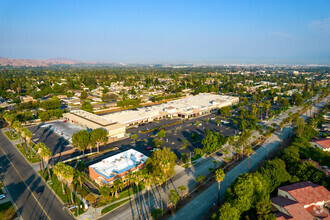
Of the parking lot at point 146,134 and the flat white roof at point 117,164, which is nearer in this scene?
the flat white roof at point 117,164

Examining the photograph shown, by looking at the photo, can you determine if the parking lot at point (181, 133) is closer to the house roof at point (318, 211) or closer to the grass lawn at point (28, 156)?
the grass lawn at point (28, 156)

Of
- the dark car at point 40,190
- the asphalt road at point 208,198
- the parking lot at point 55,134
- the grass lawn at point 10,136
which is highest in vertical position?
the dark car at point 40,190

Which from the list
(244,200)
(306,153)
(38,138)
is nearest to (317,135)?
(306,153)

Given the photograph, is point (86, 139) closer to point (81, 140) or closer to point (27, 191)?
point (81, 140)

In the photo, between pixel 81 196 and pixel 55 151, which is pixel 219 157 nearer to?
pixel 81 196

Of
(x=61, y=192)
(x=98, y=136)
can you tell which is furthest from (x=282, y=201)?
(x=98, y=136)

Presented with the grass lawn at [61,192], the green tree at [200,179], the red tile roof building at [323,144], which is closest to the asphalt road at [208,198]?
the green tree at [200,179]
